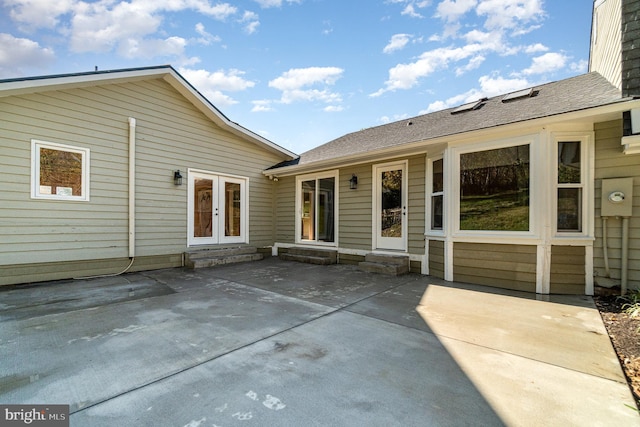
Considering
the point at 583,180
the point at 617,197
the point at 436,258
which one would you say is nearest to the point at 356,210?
the point at 436,258

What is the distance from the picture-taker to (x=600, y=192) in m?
4.05

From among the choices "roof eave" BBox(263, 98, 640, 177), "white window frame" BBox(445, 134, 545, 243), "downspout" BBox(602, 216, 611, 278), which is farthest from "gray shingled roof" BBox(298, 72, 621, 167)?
"downspout" BBox(602, 216, 611, 278)

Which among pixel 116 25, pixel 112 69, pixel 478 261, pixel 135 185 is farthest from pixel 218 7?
pixel 478 261

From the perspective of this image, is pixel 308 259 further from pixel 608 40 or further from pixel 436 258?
pixel 608 40

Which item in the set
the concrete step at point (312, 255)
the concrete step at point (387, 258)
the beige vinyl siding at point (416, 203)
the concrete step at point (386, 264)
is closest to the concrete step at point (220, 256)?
the concrete step at point (312, 255)

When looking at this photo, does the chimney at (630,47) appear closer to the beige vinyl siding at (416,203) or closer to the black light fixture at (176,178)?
the beige vinyl siding at (416,203)

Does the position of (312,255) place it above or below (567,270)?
below

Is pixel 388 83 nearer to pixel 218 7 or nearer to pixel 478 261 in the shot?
pixel 218 7

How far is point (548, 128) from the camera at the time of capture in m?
4.21

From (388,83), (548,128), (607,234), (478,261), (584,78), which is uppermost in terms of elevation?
(388,83)

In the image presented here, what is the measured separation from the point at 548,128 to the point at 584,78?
100 inches

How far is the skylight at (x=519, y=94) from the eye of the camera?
18.6 feet

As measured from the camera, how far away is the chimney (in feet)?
12.3

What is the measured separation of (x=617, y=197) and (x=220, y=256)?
24.6 feet
